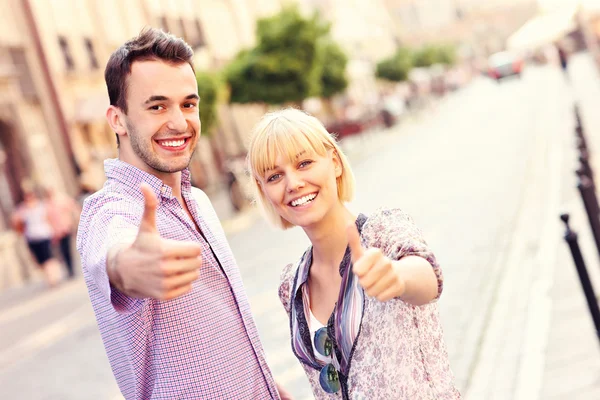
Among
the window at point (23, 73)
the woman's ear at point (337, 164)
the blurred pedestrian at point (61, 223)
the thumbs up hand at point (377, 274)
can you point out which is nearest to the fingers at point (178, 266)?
the thumbs up hand at point (377, 274)

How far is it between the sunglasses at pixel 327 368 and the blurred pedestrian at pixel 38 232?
13042 millimetres

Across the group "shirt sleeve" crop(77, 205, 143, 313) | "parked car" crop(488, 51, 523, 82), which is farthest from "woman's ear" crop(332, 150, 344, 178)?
"parked car" crop(488, 51, 523, 82)

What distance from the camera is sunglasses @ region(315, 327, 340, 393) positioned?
231cm

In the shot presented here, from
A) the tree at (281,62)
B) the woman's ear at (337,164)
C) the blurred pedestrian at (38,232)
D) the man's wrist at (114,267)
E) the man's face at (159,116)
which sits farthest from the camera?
the tree at (281,62)

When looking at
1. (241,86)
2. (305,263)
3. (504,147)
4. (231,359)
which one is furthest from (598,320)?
(241,86)

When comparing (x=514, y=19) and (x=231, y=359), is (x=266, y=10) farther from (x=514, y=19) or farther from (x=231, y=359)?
(x=514, y=19)

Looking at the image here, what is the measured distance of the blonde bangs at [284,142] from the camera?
2.36 m

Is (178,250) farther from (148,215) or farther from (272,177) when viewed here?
(272,177)

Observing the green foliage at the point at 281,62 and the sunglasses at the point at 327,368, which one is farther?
the green foliage at the point at 281,62

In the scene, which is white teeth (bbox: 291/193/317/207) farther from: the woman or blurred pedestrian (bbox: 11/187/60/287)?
blurred pedestrian (bbox: 11/187/60/287)

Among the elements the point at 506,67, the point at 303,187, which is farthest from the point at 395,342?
the point at 506,67

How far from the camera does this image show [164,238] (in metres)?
2.09

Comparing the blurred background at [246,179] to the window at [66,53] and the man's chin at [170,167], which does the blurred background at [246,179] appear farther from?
the man's chin at [170,167]

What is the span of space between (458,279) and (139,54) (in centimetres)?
598
